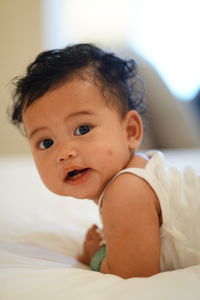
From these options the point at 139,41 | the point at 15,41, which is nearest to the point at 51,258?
the point at 15,41

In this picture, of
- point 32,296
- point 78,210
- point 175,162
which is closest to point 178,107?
point 175,162

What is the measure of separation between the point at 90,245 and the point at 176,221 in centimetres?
29

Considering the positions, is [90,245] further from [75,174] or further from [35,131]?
[35,131]

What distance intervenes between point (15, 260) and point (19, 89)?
43cm

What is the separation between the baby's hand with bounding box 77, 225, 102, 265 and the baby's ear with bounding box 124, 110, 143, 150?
28cm

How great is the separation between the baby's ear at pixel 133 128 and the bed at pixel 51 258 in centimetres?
34

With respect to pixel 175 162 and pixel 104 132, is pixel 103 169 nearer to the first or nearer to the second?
pixel 104 132

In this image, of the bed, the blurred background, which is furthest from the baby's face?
the blurred background

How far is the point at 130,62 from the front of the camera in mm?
1034

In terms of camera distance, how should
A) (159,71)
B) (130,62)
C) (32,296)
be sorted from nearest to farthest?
1. (32,296)
2. (130,62)
3. (159,71)

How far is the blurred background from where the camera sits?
2641 millimetres

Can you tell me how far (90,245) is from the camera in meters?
0.90

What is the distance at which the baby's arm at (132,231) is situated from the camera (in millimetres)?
649

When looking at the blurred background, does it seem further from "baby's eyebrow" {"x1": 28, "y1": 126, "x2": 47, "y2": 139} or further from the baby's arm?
the baby's arm
